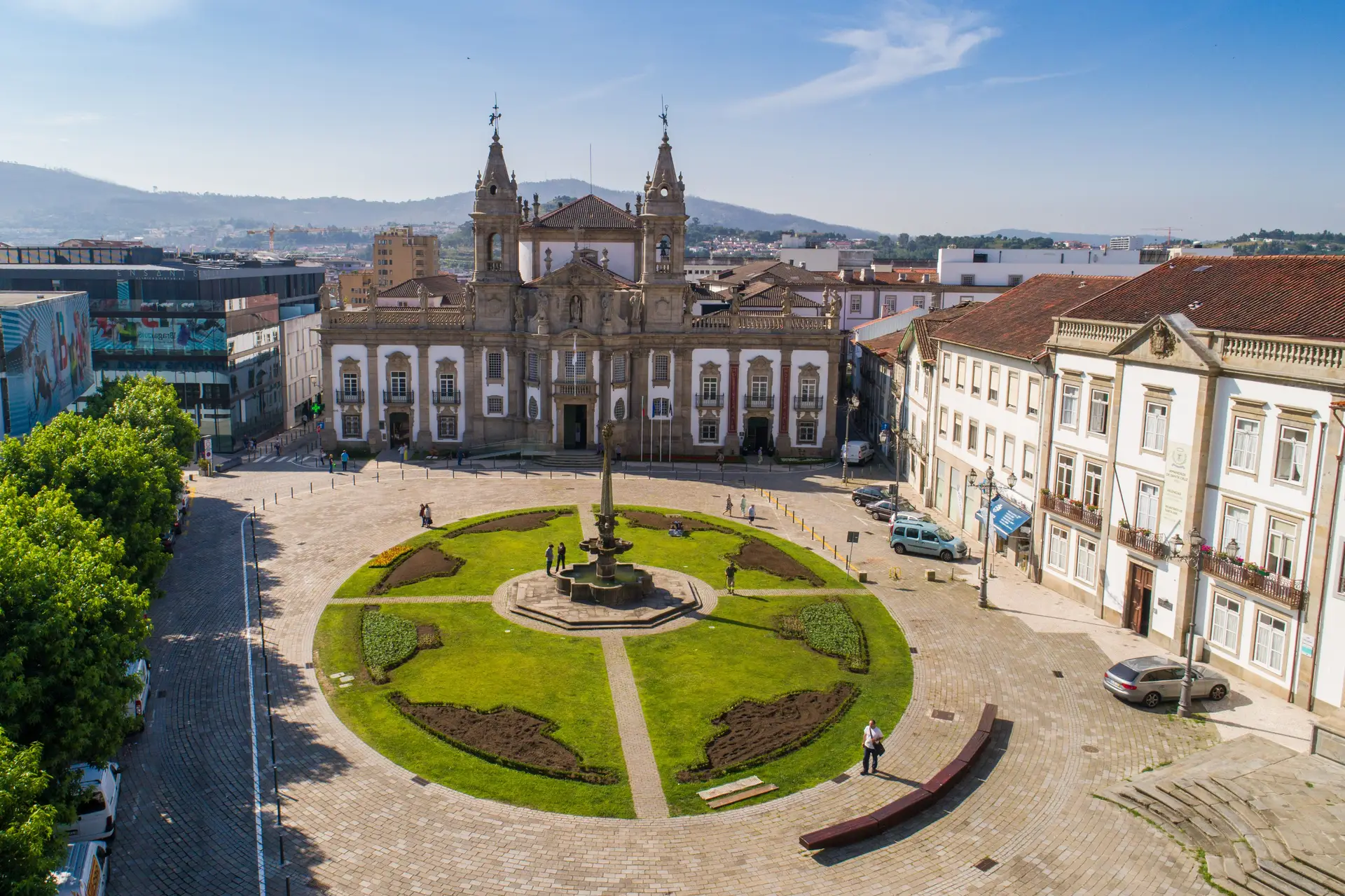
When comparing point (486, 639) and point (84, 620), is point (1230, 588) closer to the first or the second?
point (486, 639)

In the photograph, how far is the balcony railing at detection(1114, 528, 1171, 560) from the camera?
35625 mm

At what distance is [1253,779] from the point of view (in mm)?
25953

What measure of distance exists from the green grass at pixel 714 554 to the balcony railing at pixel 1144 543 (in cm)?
1146

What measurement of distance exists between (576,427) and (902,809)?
5424cm

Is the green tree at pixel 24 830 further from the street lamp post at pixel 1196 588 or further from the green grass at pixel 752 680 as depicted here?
the street lamp post at pixel 1196 588

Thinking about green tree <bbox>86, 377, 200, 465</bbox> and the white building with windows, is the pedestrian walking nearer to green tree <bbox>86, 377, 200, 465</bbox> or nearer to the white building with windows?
the white building with windows

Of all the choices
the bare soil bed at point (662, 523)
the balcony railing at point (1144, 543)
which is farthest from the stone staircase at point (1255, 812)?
the bare soil bed at point (662, 523)

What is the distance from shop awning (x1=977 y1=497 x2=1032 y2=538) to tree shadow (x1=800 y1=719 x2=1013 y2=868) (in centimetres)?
1679

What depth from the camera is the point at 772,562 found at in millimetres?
47281

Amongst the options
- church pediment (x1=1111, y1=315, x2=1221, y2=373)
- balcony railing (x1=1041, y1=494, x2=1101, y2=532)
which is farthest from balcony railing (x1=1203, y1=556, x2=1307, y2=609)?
church pediment (x1=1111, y1=315, x2=1221, y2=373)

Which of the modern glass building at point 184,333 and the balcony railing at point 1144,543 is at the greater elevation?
the modern glass building at point 184,333

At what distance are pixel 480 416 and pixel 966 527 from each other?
39.9m

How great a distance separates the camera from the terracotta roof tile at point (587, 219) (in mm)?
81562

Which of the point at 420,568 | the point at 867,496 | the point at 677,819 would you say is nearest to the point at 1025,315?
the point at 867,496
